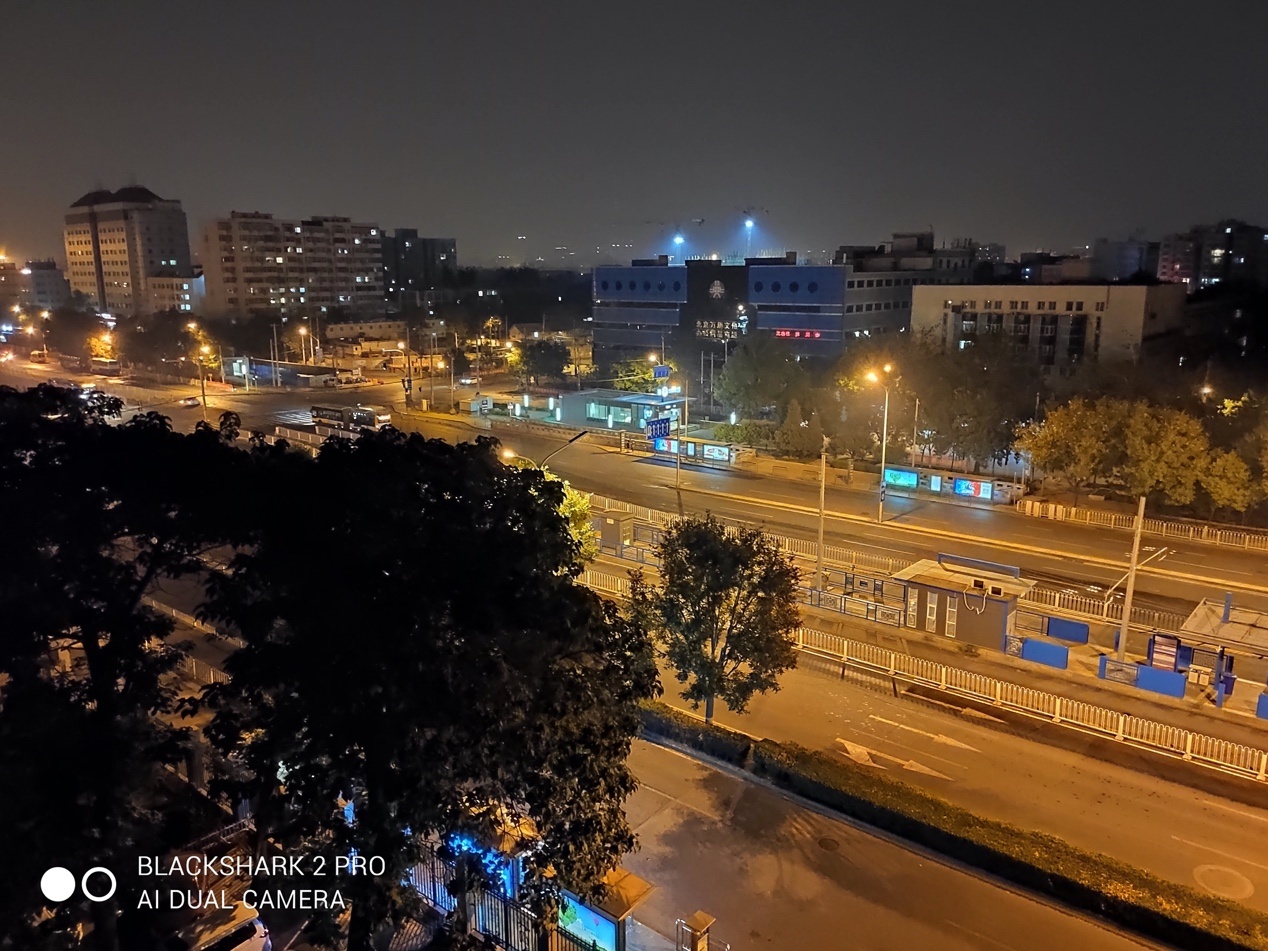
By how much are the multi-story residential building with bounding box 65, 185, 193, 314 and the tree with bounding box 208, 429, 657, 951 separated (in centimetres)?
13097

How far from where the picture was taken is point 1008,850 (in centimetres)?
1216

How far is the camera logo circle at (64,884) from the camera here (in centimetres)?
870

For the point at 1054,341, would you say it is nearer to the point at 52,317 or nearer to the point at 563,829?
the point at 563,829

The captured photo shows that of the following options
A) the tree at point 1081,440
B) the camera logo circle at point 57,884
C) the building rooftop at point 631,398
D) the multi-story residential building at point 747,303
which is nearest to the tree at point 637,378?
the building rooftop at point 631,398

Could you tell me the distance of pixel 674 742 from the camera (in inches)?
632

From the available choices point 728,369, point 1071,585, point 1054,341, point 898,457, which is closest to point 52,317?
point 728,369

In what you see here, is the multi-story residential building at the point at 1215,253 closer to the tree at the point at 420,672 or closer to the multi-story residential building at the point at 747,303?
the multi-story residential building at the point at 747,303

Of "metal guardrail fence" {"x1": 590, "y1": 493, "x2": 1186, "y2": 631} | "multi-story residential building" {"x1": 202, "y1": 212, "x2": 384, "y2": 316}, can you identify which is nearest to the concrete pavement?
"metal guardrail fence" {"x1": 590, "y1": 493, "x2": 1186, "y2": 631}

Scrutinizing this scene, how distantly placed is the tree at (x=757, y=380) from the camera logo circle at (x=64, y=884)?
40362 mm

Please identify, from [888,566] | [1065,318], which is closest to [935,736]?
[888,566]

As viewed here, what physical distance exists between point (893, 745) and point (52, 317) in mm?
97092

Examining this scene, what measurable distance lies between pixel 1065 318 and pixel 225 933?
56.5 metres

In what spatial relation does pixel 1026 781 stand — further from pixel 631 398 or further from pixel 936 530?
pixel 631 398

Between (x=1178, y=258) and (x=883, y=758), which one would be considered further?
(x=1178, y=258)
